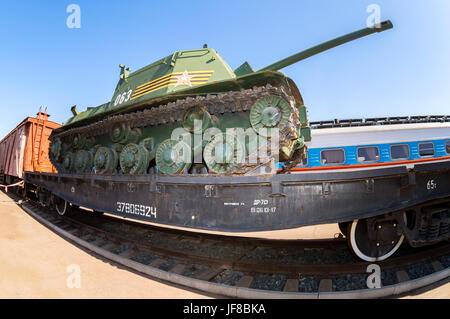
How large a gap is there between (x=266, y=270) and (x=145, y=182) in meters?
2.77

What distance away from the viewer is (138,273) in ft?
12.2

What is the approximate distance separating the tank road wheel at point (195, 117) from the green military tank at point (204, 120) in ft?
0.06

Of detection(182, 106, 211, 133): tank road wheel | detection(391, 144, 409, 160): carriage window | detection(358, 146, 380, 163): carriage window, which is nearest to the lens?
detection(182, 106, 211, 133): tank road wheel

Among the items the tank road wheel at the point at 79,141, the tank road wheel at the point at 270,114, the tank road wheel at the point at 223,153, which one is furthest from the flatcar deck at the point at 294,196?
the tank road wheel at the point at 79,141

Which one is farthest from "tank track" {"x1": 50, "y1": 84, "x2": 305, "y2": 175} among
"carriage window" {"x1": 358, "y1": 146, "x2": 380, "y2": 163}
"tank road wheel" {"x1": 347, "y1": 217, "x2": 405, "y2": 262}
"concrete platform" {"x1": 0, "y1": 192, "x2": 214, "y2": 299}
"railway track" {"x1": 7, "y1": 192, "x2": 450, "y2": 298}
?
"carriage window" {"x1": 358, "y1": 146, "x2": 380, "y2": 163}

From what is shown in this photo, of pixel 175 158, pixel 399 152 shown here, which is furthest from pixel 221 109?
pixel 399 152

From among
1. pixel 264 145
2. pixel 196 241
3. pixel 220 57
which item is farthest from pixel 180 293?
pixel 220 57

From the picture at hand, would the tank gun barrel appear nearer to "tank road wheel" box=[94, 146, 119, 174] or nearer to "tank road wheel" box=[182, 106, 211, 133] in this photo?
"tank road wheel" box=[182, 106, 211, 133]

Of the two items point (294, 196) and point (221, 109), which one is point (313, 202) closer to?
point (294, 196)

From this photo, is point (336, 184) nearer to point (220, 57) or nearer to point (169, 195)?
point (169, 195)

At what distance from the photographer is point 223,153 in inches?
145

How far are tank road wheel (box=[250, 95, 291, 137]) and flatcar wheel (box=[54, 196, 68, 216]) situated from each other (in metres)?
7.57

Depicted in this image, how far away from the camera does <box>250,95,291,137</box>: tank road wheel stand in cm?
359

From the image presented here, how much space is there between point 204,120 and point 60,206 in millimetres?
7170
